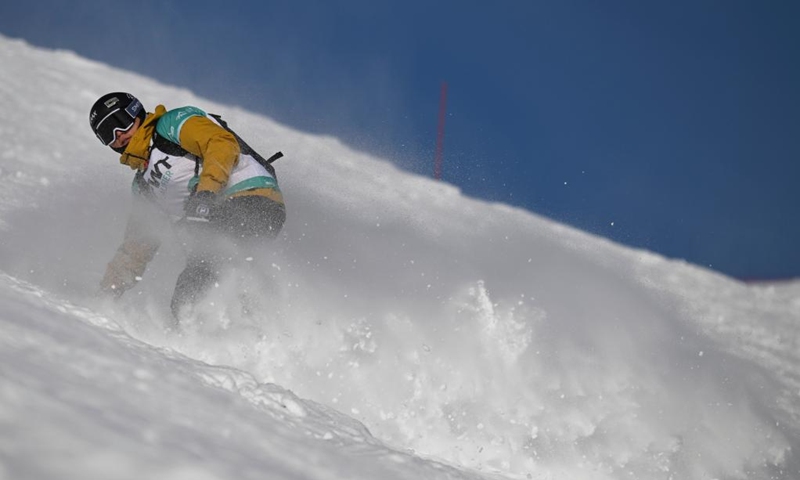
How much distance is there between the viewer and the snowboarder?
3.55m

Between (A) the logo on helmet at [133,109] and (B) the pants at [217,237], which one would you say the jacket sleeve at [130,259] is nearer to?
(B) the pants at [217,237]

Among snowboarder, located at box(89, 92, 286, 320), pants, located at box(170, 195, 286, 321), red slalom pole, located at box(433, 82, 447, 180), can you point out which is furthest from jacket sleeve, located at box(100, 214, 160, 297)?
red slalom pole, located at box(433, 82, 447, 180)

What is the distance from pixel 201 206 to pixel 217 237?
0.37 meters

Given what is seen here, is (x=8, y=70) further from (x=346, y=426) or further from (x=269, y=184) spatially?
(x=346, y=426)

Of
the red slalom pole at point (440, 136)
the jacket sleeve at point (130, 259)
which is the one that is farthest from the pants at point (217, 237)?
the red slalom pole at point (440, 136)

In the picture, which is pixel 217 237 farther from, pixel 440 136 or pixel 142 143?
pixel 440 136

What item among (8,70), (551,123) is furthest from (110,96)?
(8,70)

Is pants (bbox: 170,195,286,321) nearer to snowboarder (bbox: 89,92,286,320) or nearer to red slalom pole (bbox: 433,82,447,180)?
snowboarder (bbox: 89,92,286,320)

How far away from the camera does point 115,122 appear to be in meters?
3.59

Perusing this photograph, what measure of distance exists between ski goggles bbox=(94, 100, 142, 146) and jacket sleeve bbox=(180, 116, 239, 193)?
265 millimetres

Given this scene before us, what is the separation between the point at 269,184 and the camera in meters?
3.75

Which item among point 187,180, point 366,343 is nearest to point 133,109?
point 187,180

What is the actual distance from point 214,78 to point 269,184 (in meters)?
2.84

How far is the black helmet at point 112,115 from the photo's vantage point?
357 cm
